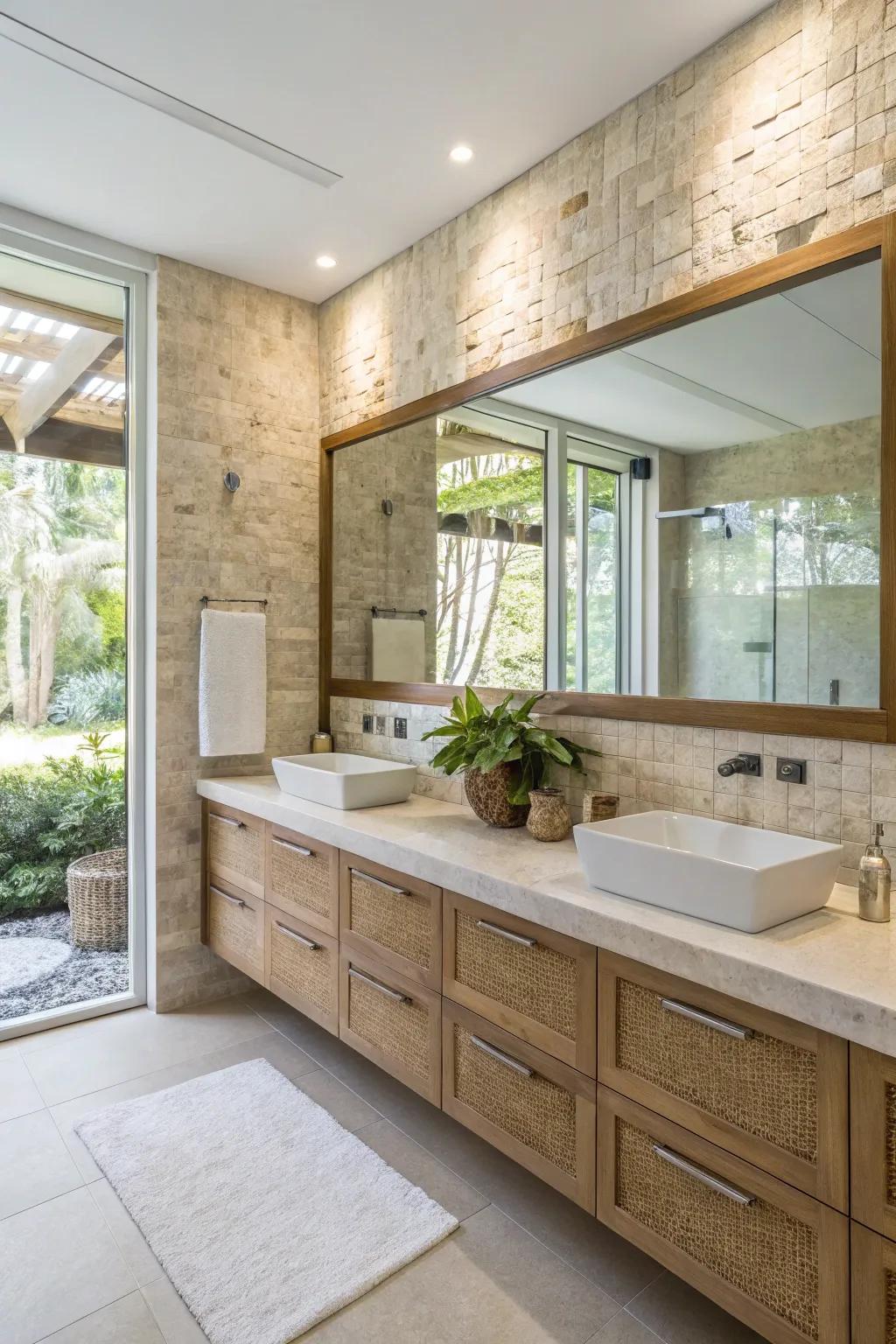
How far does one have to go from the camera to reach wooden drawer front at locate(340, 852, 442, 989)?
7.02 ft

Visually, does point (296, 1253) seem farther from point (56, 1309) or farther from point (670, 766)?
point (670, 766)

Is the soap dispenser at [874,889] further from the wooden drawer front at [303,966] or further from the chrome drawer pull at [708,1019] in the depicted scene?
the wooden drawer front at [303,966]

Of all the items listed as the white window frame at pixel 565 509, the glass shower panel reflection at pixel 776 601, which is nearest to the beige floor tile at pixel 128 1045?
the white window frame at pixel 565 509

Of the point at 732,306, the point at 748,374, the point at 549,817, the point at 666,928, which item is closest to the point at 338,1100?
the point at 549,817

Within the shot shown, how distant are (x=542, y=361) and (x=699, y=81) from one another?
78cm

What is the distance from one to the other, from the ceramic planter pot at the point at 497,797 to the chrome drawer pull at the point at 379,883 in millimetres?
373

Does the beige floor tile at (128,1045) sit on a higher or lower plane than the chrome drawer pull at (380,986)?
lower

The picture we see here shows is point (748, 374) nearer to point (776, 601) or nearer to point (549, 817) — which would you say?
point (776, 601)

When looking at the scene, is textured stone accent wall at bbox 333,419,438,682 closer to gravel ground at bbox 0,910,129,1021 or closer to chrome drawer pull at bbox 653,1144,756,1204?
gravel ground at bbox 0,910,129,1021

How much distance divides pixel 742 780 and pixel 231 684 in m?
2.02

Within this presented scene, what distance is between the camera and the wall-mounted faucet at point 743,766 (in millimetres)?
1979

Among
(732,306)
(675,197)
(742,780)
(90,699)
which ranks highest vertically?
(675,197)

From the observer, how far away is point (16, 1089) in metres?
2.62

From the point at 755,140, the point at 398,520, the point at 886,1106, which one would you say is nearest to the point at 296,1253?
the point at 886,1106
